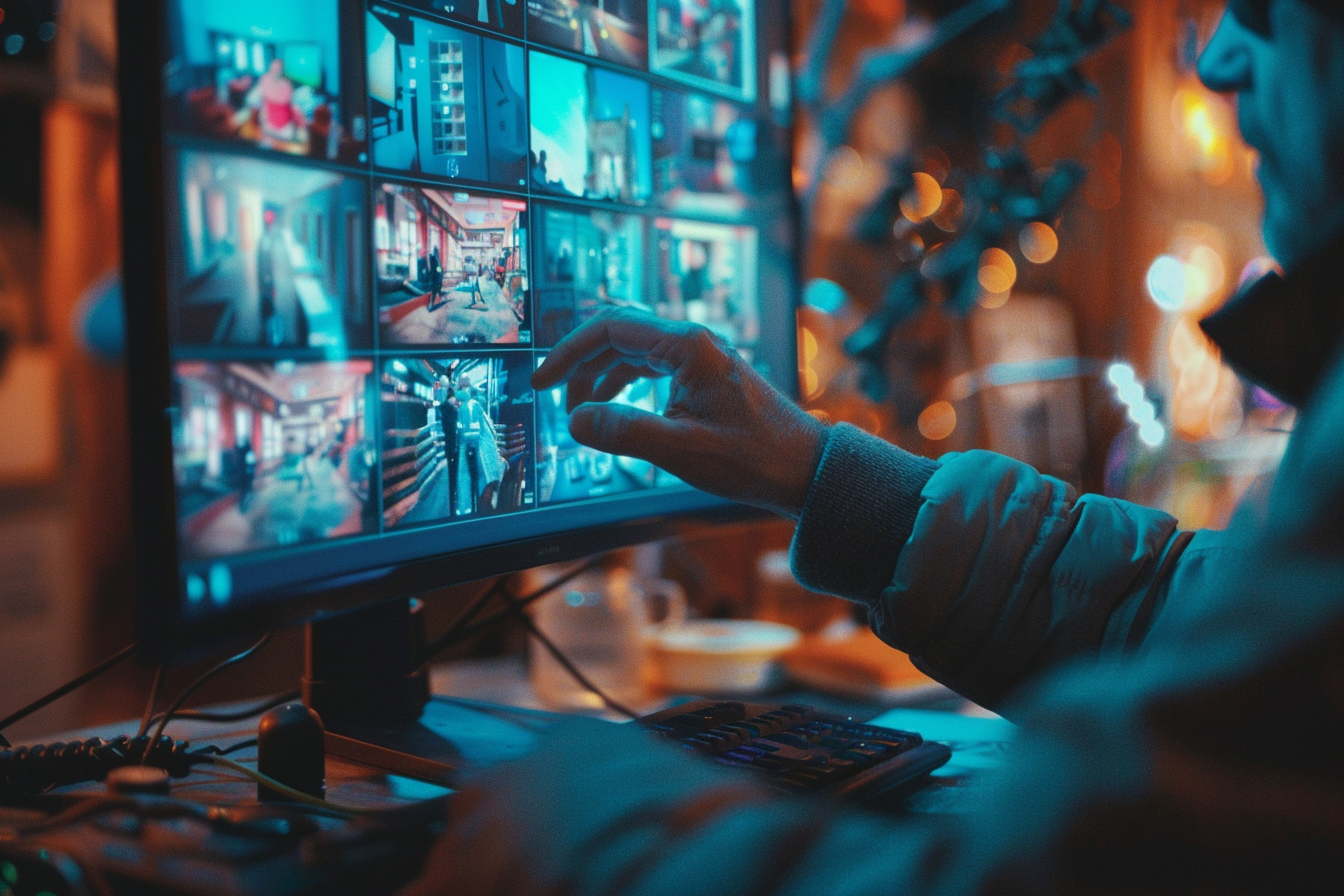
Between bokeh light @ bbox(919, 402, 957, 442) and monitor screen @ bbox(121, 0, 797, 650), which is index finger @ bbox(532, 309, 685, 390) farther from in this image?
bokeh light @ bbox(919, 402, 957, 442)

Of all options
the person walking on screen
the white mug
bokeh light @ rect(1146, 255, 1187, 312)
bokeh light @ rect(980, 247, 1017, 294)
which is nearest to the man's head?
the person walking on screen

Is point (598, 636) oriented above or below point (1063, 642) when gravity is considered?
below

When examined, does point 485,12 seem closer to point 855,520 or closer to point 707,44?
point 707,44

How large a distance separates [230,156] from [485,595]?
17.9 inches

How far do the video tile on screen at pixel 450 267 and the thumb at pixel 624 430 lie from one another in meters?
0.07

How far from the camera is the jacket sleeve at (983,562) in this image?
649 millimetres

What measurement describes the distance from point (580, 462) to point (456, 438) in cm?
12

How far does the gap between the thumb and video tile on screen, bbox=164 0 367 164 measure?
0.70 ft

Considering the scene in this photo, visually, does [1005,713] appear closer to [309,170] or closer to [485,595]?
[485,595]

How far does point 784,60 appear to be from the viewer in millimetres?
979

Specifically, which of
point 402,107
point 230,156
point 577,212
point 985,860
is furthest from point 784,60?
point 985,860

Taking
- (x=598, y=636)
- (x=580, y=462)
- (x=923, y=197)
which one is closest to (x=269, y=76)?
(x=580, y=462)

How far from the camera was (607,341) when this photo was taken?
71 centimetres

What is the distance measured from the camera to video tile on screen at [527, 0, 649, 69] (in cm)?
71
